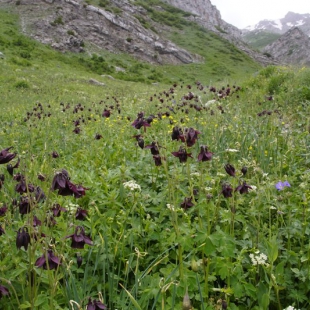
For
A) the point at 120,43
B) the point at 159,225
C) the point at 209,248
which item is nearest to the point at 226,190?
the point at 209,248

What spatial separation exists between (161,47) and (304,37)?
230 ft

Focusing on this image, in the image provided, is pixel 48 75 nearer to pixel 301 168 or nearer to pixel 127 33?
pixel 301 168

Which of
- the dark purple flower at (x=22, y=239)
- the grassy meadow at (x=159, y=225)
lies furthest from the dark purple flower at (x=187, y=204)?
the dark purple flower at (x=22, y=239)

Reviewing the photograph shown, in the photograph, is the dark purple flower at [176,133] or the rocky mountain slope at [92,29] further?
the rocky mountain slope at [92,29]

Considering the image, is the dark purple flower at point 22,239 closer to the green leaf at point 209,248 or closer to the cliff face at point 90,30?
the green leaf at point 209,248

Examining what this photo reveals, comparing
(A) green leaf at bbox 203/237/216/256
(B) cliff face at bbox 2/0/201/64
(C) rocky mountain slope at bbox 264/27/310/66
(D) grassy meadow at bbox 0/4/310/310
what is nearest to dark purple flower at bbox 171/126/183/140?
(D) grassy meadow at bbox 0/4/310/310

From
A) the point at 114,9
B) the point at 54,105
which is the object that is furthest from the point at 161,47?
the point at 54,105

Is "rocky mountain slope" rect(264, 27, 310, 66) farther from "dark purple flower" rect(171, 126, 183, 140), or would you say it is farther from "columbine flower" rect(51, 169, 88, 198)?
"columbine flower" rect(51, 169, 88, 198)

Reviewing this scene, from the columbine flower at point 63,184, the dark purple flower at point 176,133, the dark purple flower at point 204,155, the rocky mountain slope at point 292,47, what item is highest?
the rocky mountain slope at point 292,47

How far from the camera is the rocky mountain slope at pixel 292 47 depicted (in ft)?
286

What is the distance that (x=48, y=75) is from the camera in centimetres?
1878

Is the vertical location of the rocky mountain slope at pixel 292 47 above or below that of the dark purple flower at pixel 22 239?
above

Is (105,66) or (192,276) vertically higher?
(192,276)

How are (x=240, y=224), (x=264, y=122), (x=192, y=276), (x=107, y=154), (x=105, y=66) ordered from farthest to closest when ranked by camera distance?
(x=105, y=66) → (x=264, y=122) → (x=107, y=154) → (x=240, y=224) → (x=192, y=276)
